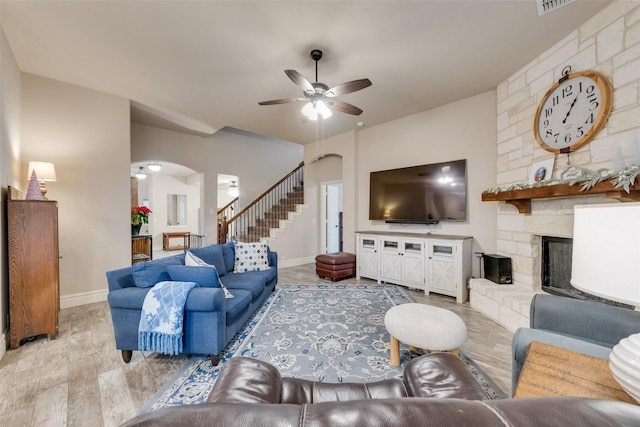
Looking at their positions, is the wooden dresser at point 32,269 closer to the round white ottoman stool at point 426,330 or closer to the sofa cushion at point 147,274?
the sofa cushion at point 147,274

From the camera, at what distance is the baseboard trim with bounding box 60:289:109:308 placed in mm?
3644

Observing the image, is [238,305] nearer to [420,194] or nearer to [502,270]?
[502,270]

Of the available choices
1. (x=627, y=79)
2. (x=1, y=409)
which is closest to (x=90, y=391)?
(x=1, y=409)

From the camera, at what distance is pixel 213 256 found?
3402 millimetres

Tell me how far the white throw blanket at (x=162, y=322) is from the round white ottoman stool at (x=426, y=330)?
5.63 ft

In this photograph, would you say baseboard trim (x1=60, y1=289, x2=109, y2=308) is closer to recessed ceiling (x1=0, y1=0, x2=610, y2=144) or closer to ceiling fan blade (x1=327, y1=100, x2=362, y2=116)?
recessed ceiling (x1=0, y1=0, x2=610, y2=144)

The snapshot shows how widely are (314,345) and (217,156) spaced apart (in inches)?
219

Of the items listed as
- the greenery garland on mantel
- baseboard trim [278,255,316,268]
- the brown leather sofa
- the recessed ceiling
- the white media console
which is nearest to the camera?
the brown leather sofa

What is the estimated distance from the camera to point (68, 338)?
108 inches

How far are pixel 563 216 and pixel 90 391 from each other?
4501 mm

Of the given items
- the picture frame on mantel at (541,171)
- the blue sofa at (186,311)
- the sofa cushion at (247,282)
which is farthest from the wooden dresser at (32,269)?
the picture frame on mantel at (541,171)

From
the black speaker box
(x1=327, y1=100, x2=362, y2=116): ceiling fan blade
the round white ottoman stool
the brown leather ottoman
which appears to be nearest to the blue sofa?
the round white ottoman stool

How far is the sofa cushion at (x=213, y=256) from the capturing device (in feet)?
10.7

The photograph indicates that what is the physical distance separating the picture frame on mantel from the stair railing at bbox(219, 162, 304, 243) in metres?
5.31
